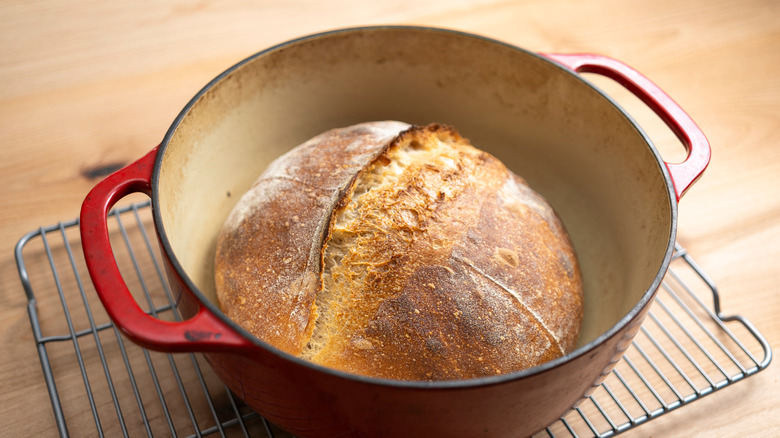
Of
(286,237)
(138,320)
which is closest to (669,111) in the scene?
(286,237)

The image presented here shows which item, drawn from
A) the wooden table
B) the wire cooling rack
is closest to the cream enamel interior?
the wire cooling rack

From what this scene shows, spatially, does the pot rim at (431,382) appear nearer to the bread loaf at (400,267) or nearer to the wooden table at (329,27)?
the bread loaf at (400,267)

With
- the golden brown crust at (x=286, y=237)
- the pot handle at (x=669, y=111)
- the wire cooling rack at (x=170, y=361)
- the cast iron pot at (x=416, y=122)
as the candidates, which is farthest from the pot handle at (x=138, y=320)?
the pot handle at (x=669, y=111)

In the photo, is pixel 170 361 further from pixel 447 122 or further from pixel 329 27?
pixel 329 27

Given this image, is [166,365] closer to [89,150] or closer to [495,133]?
[89,150]

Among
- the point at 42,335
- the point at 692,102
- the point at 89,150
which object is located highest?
the point at 692,102

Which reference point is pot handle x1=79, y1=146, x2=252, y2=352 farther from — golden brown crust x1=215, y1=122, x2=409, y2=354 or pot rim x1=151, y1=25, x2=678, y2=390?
golden brown crust x1=215, y1=122, x2=409, y2=354

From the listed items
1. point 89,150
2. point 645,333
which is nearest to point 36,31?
point 89,150
